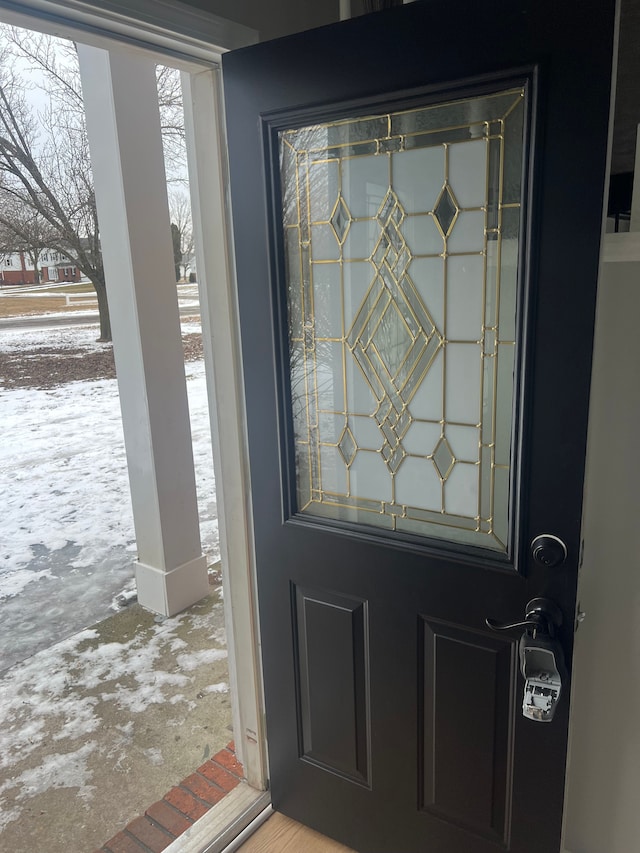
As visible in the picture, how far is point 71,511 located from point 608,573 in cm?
411

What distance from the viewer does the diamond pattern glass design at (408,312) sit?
1.32m

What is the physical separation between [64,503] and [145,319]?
251 cm

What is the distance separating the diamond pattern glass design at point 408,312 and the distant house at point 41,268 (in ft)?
12.4

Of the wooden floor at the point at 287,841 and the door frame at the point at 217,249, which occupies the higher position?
the door frame at the point at 217,249

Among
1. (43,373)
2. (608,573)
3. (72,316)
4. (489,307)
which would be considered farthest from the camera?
(43,373)

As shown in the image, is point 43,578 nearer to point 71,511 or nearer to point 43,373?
point 71,511

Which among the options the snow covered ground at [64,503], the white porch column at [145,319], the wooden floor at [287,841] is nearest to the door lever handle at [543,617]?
the wooden floor at [287,841]

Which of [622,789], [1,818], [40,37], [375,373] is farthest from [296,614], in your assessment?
[40,37]

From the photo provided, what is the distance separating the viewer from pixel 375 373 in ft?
5.10

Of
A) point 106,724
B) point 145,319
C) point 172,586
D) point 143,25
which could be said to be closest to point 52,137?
point 145,319

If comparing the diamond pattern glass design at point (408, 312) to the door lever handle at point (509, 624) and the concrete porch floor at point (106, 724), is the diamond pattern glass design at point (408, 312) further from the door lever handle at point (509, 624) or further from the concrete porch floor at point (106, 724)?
the concrete porch floor at point (106, 724)

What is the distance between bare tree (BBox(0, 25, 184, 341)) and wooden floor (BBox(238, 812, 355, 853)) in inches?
148

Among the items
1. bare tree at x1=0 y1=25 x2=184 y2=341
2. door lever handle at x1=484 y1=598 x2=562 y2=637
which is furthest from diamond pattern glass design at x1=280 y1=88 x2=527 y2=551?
bare tree at x1=0 y1=25 x2=184 y2=341

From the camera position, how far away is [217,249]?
1713 mm
